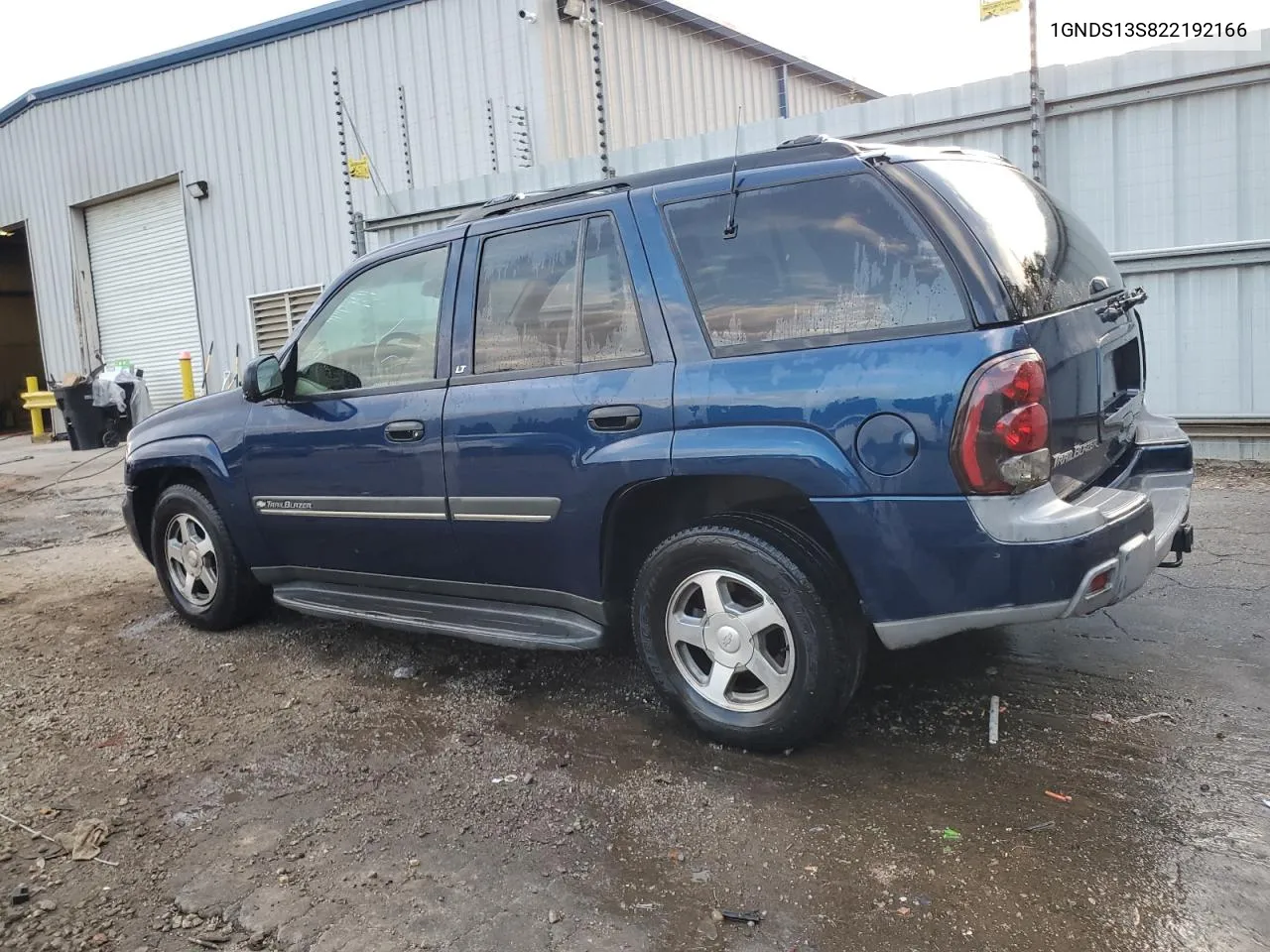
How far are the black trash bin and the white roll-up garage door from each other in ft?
5.77

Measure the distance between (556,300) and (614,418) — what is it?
0.58 meters

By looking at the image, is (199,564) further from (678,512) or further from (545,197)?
(678,512)

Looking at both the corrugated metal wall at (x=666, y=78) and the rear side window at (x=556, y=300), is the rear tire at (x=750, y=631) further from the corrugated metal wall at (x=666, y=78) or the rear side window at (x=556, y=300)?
the corrugated metal wall at (x=666, y=78)

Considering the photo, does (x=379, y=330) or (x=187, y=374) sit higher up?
(x=379, y=330)

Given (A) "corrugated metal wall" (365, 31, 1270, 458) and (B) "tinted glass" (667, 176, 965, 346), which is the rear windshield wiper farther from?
(A) "corrugated metal wall" (365, 31, 1270, 458)

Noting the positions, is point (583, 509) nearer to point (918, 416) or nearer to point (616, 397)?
point (616, 397)

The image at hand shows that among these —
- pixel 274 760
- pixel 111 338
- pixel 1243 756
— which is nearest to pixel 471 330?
pixel 274 760

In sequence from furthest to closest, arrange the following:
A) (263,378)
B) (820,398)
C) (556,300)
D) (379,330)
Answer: (263,378) < (379,330) < (556,300) < (820,398)

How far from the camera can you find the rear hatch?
2.91m

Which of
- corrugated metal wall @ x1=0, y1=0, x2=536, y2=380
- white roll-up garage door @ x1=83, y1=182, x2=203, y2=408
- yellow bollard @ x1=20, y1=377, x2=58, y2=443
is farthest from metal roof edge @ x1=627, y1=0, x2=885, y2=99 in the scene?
yellow bollard @ x1=20, y1=377, x2=58, y2=443

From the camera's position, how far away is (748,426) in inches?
121

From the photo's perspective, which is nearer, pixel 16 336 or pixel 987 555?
pixel 987 555

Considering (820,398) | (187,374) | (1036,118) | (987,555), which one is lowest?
(987,555)

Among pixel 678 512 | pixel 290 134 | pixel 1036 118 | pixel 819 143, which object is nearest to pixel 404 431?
pixel 678 512
